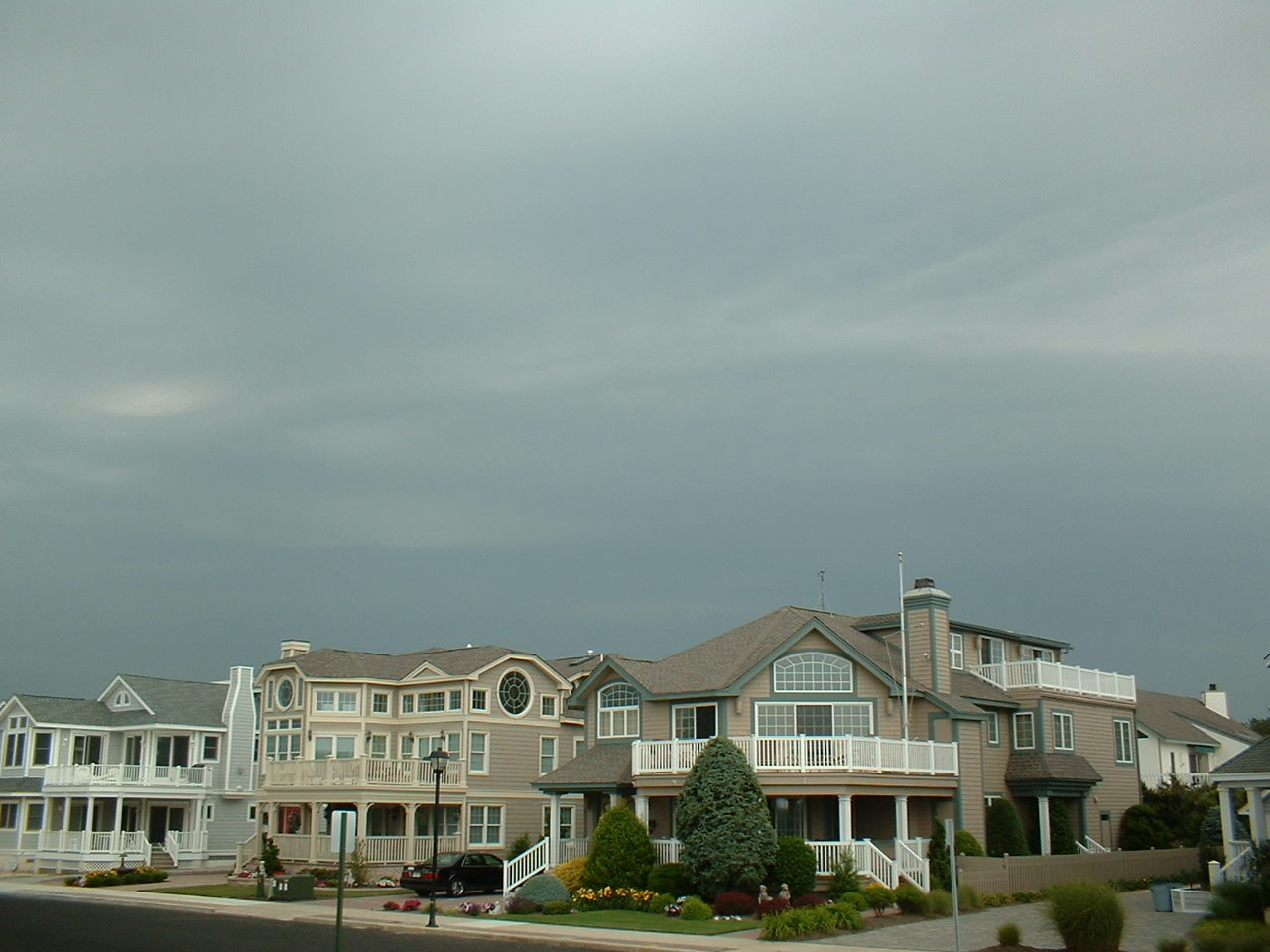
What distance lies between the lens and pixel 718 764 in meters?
31.1

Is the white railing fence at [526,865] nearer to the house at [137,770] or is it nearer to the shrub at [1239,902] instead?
the shrub at [1239,902]

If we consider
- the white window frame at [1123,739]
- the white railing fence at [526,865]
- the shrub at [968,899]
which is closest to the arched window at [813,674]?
the shrub at [968,899]

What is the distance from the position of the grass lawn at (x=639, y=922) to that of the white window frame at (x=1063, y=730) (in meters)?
17.2

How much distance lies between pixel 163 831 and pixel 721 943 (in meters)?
40.6

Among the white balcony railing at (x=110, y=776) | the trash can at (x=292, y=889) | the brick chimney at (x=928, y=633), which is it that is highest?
the brick chimney at (x=928, y=633)

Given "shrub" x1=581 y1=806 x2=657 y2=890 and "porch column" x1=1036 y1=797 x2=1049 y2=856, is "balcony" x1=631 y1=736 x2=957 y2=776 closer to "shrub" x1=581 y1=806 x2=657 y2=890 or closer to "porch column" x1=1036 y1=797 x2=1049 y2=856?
"shrub" x1=581 y1=806 x2=657 y2=890

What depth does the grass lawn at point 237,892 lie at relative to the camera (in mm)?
37500

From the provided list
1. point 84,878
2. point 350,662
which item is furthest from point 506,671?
point 84,878

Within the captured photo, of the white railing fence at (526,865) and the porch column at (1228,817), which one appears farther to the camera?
the white railing fence at (526,865)

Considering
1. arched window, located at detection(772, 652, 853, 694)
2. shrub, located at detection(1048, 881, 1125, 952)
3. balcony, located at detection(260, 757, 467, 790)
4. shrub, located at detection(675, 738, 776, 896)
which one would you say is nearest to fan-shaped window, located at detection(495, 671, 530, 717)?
balcony, located at detection(260, 757, 467, 790)

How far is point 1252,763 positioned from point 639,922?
15.0 metres

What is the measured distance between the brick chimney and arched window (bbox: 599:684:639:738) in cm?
886

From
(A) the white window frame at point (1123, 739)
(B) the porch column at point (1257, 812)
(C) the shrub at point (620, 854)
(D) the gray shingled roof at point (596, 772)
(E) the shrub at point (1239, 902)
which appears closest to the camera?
(E) the shrub at point (1239, 902)

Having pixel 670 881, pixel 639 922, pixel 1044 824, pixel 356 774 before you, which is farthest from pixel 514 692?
pixel 639 922
